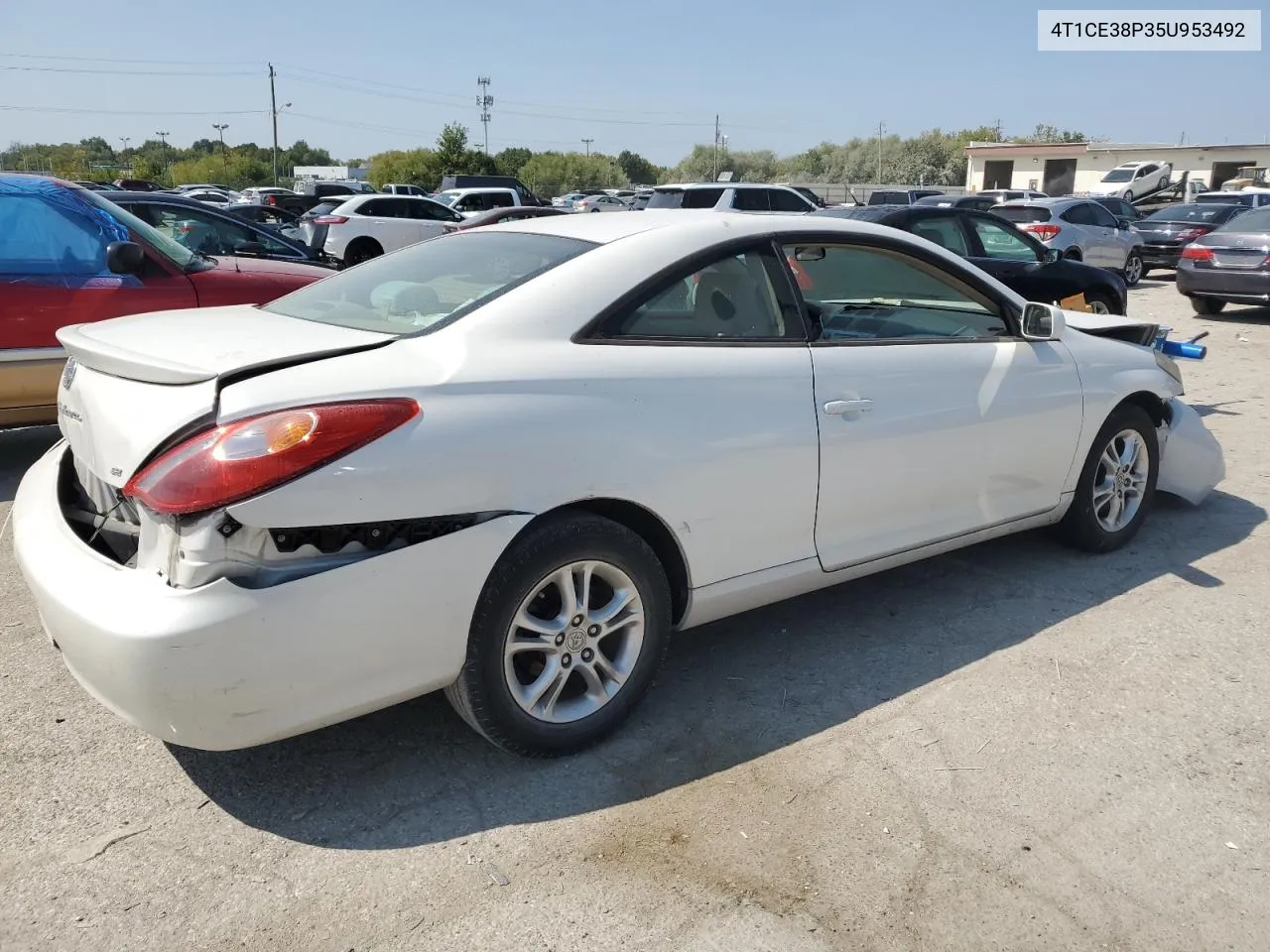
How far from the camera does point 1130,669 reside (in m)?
3.61

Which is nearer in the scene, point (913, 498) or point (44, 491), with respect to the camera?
point (44, 491)

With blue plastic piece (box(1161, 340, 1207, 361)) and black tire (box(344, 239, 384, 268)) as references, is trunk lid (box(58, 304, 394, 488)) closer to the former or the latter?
blue plastic piece (box(1161, 340, 1207, 361))

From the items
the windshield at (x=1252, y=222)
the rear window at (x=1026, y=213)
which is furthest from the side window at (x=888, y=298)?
the rear window at (x=1026, y=213)

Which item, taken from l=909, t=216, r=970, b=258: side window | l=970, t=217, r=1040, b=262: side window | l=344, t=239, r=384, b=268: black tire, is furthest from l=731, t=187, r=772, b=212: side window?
l=909, t=216, r=970, b=258: side window

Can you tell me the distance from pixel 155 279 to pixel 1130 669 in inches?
213

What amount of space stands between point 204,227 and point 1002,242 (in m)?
7.24

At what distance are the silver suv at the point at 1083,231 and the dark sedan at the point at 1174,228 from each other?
53.9 inches

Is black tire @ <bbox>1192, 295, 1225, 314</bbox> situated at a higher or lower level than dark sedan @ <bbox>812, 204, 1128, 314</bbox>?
lower

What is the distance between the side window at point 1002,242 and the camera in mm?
8844

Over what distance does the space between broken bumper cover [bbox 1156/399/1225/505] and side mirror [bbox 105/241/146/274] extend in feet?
18.1

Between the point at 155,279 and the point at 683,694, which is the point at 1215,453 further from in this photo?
the point at 155,279

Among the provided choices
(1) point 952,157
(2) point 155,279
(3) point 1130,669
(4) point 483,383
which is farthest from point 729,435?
(1) point 952,157

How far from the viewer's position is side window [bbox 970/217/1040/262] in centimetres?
884

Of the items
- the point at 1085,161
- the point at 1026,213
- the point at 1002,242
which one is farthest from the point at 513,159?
the point at 1002,242
